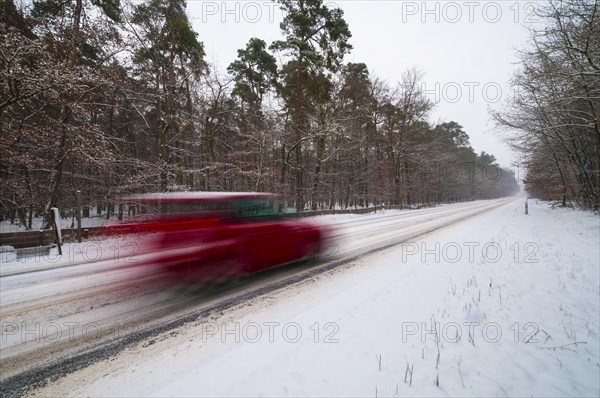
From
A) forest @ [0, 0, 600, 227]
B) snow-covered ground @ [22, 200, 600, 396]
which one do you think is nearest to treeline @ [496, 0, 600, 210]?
forest @ [0, 0, 600, 227]

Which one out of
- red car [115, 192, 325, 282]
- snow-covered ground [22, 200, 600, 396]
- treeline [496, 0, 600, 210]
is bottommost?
snow-covered ground [22, 200, 600, 396]

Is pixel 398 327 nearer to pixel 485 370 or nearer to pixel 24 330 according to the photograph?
pixel 485 370

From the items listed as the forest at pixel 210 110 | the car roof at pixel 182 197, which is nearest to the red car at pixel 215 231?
the car roof at pixel 182 197

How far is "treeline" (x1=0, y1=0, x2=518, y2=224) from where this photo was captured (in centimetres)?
995

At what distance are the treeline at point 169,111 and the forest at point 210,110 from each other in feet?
0.33

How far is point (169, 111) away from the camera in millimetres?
16109

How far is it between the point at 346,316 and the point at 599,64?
13.9 metres

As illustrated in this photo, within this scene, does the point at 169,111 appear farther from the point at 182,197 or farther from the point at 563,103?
the point at 563,103

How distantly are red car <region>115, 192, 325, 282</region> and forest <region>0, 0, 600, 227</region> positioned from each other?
635 centimetres

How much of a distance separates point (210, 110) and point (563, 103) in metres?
21.9

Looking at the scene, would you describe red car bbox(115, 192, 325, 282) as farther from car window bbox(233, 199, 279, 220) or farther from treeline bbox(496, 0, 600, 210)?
treeline bbox(496, 0, 600, 210)

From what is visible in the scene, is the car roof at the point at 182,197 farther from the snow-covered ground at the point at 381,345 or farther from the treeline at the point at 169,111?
the treeline at the point at 169,111

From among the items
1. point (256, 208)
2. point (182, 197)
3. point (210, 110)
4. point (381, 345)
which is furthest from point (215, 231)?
point (210, 110)

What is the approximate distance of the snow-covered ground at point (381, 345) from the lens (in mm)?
2688
